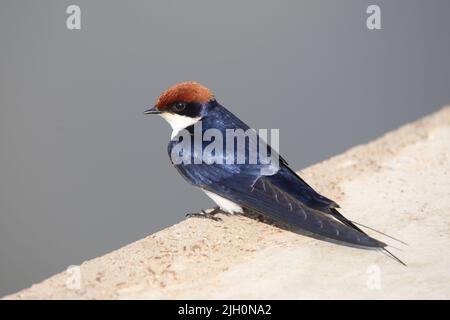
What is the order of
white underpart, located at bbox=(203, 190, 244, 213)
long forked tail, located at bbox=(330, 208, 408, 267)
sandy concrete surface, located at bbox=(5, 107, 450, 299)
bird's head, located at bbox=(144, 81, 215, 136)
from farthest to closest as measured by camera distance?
bird's head, located at bbox=(144, 81, 215, 136) → white underpart, located at bbox=(203, 190, 244, 213) → long forked tail, located at bbox=(330, 208, 408, 267) → sandy concrete surface, located at bbox=(5, 107, 450, 299)

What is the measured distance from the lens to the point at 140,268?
8.06ft

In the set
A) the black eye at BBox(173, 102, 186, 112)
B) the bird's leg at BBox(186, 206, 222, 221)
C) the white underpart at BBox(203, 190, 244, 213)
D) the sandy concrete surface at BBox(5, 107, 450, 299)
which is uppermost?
the black eye at BBox(173, 102, 186, 112)

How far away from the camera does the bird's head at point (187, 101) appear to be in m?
2.97

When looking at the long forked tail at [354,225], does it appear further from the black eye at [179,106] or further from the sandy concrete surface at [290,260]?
the black eye at [179,106]

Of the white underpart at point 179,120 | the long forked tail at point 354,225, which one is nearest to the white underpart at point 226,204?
the white underpart at point 179,120

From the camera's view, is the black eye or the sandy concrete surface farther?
the black eye

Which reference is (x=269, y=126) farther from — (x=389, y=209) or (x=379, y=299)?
(x=379, y=299)

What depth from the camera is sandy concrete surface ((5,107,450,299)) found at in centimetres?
227

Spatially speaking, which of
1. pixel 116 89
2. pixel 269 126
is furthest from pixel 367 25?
pixel 116 89

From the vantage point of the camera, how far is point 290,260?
97.3 inches

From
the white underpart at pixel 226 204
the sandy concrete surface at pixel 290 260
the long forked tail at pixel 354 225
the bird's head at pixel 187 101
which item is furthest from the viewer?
the bird's head at pixel 187 101

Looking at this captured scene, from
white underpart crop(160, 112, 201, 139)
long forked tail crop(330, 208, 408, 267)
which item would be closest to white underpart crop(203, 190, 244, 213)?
white underpart crop(160, 112, 201, 139)

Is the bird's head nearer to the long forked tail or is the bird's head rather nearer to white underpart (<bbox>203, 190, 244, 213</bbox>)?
white underpart (<bbox>203, 190, 244, 213</bbox>)

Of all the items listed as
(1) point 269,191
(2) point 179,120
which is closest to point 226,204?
(1) point 269,191
